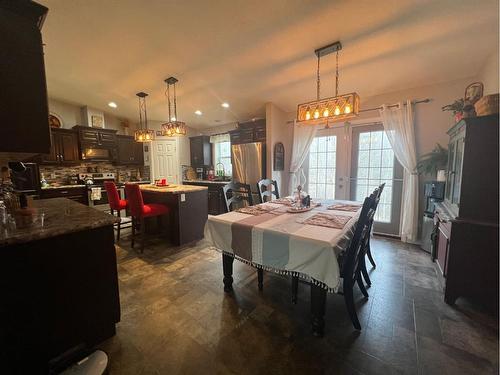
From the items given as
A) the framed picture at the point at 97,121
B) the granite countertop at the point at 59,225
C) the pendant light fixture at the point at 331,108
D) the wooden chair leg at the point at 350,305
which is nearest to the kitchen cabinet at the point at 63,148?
the framed picture at the point at 97,121

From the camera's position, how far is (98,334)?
1.49 meters

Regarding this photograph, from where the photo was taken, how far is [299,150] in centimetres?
422

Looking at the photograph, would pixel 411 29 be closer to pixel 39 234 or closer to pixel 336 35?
pixel 336 35

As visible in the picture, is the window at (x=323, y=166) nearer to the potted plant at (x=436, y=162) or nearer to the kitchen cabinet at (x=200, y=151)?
the potted plant at (x=436, y=162)

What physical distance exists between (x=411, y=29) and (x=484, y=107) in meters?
1.07

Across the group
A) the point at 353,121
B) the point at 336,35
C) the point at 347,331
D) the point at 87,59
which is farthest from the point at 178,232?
the point at 353,121

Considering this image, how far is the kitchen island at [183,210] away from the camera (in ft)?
10.6

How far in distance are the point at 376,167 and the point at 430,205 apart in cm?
102

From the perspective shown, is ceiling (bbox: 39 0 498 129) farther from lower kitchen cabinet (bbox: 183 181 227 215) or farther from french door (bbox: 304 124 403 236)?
lower kitchen cabinet (bbox: 183 181 227 215)

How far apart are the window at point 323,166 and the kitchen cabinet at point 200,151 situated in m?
3.08

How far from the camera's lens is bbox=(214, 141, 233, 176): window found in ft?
19.4

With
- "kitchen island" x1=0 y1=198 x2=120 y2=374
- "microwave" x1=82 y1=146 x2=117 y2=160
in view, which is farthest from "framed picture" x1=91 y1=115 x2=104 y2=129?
"kitchen island" x1=0 y1=198 x2=120 y2=374

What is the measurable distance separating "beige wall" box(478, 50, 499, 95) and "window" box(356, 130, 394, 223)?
1.24 meters

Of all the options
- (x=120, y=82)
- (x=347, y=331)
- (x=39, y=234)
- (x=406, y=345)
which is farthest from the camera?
(x=120, y=82)
